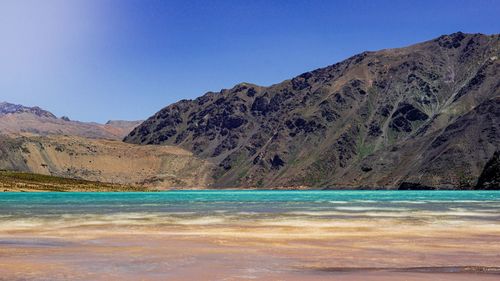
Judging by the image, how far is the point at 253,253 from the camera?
22.8 metres

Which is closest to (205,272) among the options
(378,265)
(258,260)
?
(258,260)

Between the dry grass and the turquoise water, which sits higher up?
the dry grass

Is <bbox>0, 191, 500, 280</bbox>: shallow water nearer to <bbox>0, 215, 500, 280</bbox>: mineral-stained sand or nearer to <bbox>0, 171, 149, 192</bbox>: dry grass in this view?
<bbox>0, 215, 500, 280</bbox>: mineral-stained sand

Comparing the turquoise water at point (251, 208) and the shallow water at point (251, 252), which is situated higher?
the shallow water at point (251, 252)

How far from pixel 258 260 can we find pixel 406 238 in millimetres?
11264

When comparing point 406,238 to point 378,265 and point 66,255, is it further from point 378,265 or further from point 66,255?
point 66,255

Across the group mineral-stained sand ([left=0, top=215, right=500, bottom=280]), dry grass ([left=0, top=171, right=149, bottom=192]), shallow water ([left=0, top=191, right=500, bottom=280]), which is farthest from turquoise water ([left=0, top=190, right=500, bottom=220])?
dry grass ([left=0, top=171, right=149, bottom=192])

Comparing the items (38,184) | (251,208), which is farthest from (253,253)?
(38,184)

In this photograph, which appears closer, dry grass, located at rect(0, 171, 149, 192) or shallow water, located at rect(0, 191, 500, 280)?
shallow water, located at rect(0, 191, 500, 280)

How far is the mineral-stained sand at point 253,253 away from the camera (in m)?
17.3

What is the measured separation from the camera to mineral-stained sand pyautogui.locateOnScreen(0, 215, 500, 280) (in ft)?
56.7

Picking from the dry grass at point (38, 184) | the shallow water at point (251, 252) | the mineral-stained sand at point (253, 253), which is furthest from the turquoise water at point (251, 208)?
the dry grass at point (38, 184)

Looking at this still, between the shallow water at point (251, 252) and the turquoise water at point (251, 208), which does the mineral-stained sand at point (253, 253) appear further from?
the turquoise water at point (251, 208)

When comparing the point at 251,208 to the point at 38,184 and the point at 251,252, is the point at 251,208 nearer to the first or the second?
the point at 251,252
